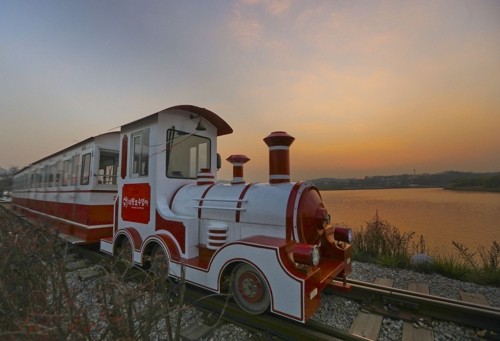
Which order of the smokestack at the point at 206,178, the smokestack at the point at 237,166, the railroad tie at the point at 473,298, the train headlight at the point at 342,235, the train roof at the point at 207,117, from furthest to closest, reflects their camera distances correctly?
the train roof at the point at 207,117
the smokestack at the point at 206,178
the smokestack at the point at 237,166
the train headlight at the point at 342,235
the railroad tie at the point at 473,298

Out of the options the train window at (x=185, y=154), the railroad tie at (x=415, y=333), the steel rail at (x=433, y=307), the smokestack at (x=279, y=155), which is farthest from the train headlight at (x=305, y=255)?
the train window at (x=185, y=154)

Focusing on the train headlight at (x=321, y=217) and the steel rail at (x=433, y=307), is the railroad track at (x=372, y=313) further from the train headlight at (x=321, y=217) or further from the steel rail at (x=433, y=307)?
the train headlight at (x=321, y=217)

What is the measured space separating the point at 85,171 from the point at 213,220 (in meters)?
4.94

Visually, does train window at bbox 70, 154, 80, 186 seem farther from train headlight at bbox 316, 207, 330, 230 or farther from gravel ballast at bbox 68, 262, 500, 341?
train headlight at bbox 316, 207, 330, 230

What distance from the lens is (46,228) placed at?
215 cm

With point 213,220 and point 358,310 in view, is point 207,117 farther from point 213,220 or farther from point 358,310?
point 358,310

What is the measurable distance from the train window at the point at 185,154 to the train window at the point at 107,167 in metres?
3.02

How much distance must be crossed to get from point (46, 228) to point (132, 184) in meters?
2.96

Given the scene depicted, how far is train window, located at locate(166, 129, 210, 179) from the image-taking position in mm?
4773

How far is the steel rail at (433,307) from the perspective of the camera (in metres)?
3.11

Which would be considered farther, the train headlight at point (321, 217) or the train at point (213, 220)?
the train headlight at point (321, 217)

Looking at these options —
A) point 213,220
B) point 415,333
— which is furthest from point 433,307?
point 213,220

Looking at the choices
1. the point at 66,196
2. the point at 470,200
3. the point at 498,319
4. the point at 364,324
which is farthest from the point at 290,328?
the point at 470,200

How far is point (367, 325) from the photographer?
3.16 metres
